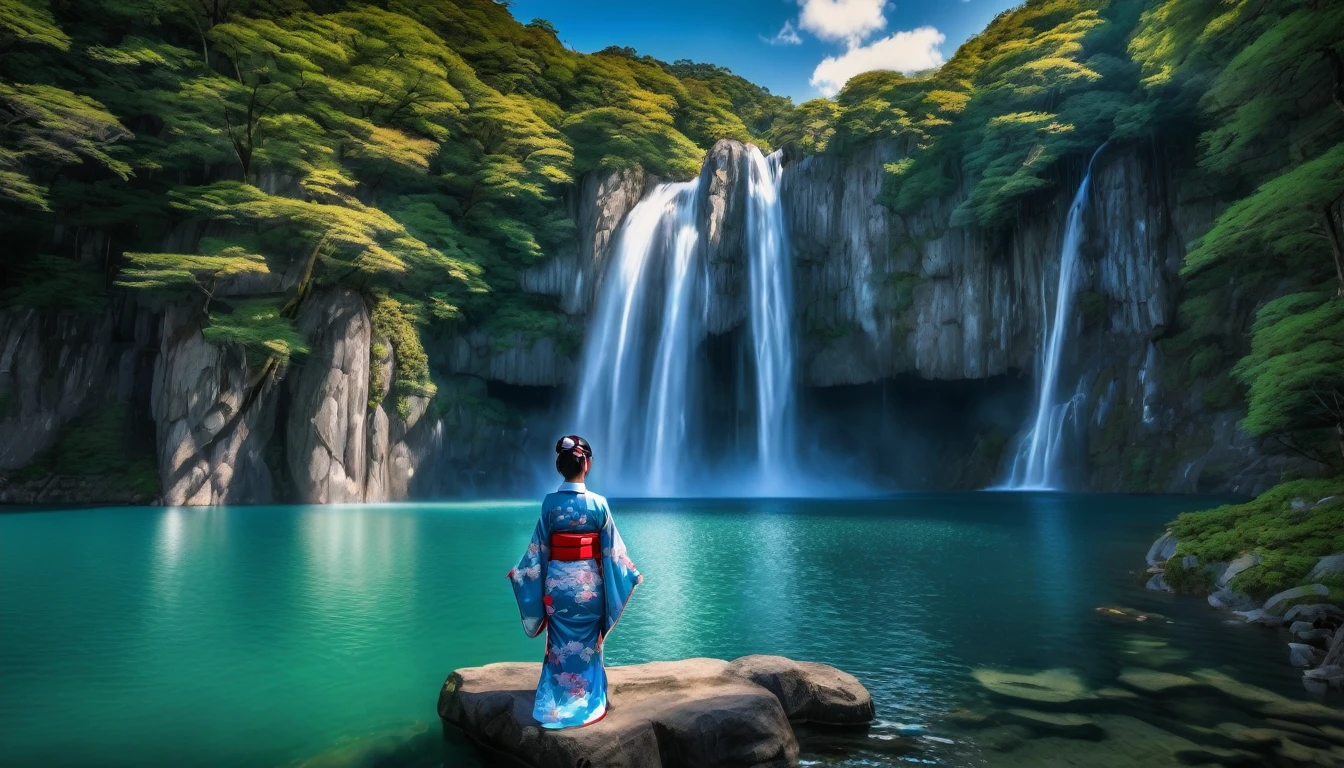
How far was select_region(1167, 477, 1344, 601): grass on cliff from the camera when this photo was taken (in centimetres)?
777

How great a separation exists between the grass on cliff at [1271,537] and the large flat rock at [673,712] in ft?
18.1

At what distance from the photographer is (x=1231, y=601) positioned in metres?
7.98

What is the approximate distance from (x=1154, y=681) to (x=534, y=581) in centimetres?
473

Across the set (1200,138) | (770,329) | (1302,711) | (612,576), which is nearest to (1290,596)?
(1302,711)

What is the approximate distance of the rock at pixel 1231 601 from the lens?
779 cm

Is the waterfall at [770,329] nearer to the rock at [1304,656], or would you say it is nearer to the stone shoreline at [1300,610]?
the stone shoreline at [1300,610]

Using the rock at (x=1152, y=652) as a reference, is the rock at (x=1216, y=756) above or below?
below

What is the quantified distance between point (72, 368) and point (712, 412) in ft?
76.9

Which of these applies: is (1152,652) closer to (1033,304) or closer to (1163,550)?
(1163,550)

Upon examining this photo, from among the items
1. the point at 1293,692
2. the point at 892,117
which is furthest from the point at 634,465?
the point at 1293,692

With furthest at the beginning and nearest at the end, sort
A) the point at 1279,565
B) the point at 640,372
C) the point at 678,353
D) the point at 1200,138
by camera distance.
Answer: the point at 640,372 → the point at 678,353 → the point at 1200,138 → the point at 1279,565

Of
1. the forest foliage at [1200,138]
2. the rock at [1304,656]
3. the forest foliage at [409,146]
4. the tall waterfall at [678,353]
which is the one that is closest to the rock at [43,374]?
the forest foliage at [409,146]

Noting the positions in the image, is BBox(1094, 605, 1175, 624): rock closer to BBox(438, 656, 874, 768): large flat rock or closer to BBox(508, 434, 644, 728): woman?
BBox(438, 656, 874, 768): large flat rock

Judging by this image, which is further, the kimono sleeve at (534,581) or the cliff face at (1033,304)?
the cliff face at (1033,304)
